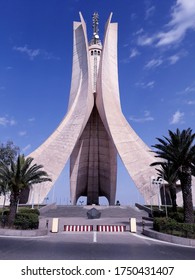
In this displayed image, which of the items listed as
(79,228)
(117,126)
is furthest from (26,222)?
(117,126)

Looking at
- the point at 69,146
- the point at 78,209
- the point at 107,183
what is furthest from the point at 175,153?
the point at 107,183

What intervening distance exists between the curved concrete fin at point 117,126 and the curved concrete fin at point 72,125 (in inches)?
89.1

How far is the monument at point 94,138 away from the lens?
30750 millimetres

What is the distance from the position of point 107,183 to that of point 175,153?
25.8 meters

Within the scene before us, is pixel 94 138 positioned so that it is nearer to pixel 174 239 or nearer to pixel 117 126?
pixel 117 126

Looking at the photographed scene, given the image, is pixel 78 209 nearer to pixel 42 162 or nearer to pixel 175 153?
pixel 42 162

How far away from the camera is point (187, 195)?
13492 mm

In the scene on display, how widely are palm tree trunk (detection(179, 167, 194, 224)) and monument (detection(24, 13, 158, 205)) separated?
47.1ft

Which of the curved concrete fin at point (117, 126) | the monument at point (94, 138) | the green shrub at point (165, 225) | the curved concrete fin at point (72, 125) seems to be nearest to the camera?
the green shrub at point (165, 225)

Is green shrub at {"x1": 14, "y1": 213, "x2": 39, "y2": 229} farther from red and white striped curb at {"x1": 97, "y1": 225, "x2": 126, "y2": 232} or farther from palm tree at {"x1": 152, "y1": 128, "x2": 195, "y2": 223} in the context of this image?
palm tree at {"x1": 152, "y1": 128, "x2": 195, "y2": 223}

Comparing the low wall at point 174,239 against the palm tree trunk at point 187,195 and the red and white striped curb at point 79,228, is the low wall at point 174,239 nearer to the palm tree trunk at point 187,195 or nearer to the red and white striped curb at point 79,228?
the palm tree trunk at point 187,195

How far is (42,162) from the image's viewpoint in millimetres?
30703

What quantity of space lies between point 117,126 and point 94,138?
21.1 feet

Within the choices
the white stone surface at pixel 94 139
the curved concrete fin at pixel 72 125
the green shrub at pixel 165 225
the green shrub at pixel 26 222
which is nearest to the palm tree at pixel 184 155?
the green shrub at pixel 165 225
